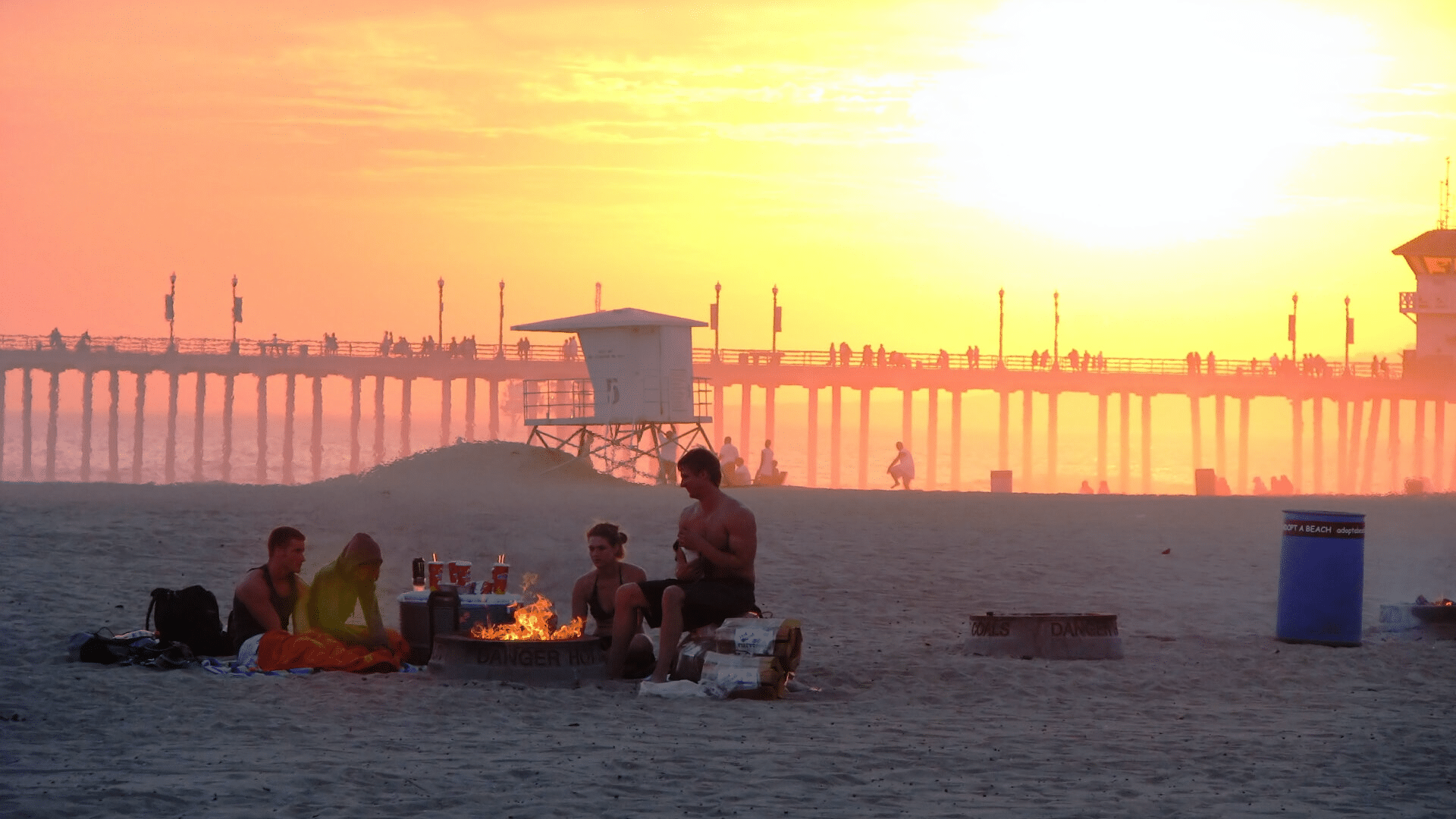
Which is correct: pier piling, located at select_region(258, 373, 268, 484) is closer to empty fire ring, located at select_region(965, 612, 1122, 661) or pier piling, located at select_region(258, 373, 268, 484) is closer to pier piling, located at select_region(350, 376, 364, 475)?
pier piling, located at select_region(350, 376, 364, 475)

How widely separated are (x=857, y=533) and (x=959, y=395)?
2275 inches

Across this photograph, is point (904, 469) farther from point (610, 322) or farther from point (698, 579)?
point (698, 579)

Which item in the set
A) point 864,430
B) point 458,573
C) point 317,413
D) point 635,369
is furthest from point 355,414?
point 458,573

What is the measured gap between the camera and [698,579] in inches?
344

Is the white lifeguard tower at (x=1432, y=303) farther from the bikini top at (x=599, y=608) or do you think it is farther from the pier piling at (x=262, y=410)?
the bikini top at (x=599, y=608)

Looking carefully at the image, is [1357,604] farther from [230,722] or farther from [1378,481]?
[1378,481]

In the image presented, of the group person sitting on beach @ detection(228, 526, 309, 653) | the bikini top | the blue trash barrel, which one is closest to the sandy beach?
the blue trash barrel

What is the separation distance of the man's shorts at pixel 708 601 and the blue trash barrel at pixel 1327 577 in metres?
4.38

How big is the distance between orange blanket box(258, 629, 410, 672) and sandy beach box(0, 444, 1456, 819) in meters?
0.17

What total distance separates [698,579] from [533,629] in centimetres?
92

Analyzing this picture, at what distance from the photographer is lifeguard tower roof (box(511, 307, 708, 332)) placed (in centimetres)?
2981

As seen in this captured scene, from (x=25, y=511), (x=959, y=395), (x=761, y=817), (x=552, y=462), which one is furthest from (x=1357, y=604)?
(x=959, y=395)

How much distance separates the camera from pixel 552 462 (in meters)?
27.2

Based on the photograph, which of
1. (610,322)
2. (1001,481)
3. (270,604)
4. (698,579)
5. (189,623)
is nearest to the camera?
(698,579)
